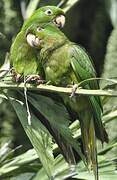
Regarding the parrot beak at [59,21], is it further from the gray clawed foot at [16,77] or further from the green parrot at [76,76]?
the gray clawed foot at [16,77]

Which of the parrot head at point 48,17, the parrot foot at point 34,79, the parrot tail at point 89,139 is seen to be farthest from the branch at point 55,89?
the parrot head at point 48,17

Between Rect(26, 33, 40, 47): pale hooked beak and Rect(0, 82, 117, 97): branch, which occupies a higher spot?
Rect(26, 33, 40, 47): pale hooked beak

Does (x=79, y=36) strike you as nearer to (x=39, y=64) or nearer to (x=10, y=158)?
(x=10, y=158)

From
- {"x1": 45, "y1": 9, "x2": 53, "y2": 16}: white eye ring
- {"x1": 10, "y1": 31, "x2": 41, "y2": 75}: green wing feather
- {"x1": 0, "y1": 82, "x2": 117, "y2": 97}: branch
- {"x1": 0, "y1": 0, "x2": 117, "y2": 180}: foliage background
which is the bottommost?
{"x1": 0, "y1": 0, "x2": 117, "y2": 180}: foliage background

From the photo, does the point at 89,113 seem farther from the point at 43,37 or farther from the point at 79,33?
the point at 79,33

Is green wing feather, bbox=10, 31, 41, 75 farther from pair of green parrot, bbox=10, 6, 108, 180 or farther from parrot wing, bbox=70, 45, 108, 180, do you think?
parrot wing, bbox=70, 45, 108, 180

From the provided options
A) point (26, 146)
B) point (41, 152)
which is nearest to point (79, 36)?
point (26, 146)

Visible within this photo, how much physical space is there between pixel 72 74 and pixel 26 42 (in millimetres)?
289

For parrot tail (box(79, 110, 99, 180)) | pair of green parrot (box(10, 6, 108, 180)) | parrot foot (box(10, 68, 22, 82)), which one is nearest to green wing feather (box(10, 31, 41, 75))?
A: pair of green parrot (box(10, 6, 108, 180))

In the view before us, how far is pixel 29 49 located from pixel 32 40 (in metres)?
0.13

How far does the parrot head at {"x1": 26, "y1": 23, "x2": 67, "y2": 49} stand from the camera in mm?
2514

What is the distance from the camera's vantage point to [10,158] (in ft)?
9.56

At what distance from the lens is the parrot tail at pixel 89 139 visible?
7.94 ft

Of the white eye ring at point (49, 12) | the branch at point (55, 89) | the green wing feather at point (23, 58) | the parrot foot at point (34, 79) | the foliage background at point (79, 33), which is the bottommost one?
the foliage background at point (79, 33)
